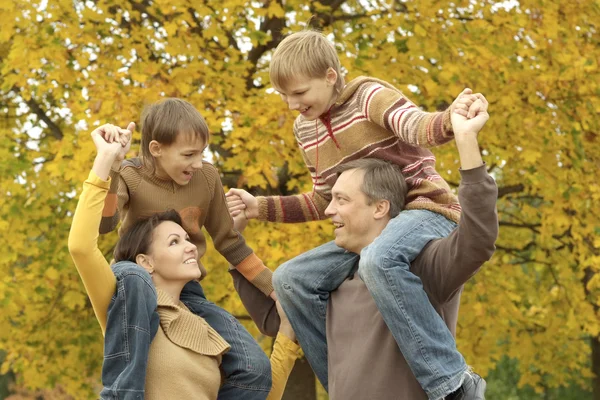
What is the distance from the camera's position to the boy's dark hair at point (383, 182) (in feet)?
12.2

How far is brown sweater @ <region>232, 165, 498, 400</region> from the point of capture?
10.7 feet

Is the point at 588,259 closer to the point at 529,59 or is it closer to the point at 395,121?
the point at 529,59

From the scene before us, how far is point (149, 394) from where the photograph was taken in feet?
11.4

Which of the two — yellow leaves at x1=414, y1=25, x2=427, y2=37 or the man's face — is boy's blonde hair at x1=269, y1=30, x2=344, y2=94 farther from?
yellow leaves at x1=414, y1=25, x2=427, y2=37

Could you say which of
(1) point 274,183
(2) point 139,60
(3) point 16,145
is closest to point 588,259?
(1) point 274,183

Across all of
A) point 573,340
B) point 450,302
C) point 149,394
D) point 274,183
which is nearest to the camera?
point 149,394

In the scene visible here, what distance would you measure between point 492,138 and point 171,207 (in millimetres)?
4957

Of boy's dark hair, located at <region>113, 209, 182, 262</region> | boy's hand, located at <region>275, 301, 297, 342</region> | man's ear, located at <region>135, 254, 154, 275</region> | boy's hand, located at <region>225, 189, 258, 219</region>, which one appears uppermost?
boy's dark hair, located at <region>113, 209, 182, 262</region>

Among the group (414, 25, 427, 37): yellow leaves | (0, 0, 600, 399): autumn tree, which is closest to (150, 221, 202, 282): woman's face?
(0, 0, 600, 399): autumn tree

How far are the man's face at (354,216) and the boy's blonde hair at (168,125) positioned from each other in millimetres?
621

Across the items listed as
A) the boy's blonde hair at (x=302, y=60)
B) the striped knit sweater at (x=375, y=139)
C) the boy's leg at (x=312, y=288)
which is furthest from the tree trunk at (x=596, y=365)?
the boy's blonde hair at (x=302, y=60)

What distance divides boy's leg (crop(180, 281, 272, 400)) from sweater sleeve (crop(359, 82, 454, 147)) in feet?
3.44

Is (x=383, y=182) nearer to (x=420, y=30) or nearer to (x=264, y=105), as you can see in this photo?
(x=264, y=105)

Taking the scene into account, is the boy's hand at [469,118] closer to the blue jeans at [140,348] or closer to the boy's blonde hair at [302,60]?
the boy's blonde hair at [302,60]
